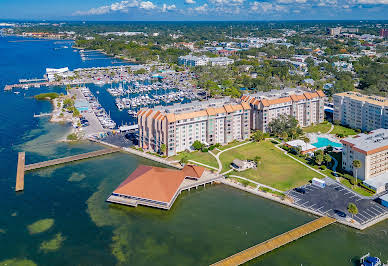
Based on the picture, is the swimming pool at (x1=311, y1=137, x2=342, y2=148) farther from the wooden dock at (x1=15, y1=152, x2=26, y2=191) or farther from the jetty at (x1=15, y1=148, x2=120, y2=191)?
the wooden dock at (x1=15, y1=152, x2=26, y2=191)

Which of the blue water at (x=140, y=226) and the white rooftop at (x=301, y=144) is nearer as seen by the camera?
Answer: the blue water at (x=140, y=226)

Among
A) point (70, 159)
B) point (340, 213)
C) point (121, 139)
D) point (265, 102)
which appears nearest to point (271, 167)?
point (340, 213)

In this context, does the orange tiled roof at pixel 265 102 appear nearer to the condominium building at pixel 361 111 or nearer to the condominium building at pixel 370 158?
the condominium building at pixel 361 111

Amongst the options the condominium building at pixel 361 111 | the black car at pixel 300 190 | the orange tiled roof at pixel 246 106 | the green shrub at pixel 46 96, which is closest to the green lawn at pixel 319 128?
Answer: the condominium building at pixel 361 111

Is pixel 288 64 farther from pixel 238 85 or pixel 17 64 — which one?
pixel 17 64

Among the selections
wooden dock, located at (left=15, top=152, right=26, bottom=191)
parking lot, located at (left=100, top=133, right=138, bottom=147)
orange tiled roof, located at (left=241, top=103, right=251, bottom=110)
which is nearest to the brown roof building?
wooden dock, located at (left=15, top=152, right=26, bottom=191)

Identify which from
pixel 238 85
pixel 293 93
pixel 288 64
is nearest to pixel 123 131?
pixel 293 93

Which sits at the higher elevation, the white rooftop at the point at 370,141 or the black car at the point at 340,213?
the white rooftop at the point at 370,141

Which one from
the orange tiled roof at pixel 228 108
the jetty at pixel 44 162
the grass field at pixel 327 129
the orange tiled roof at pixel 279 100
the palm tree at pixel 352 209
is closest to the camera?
the palm tree at pixel 352 209
